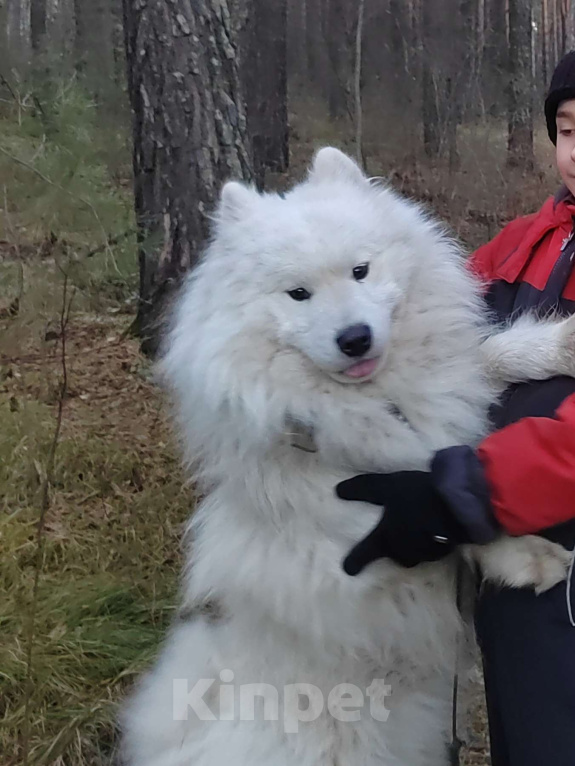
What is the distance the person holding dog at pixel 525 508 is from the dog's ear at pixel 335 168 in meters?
0.57

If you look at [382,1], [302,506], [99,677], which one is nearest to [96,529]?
[99,677]

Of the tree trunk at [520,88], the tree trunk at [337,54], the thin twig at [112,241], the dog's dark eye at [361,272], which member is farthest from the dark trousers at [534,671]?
the tree trunk at [337,54]

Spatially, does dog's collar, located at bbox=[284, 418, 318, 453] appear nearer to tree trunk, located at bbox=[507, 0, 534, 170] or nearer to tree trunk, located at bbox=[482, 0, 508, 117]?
tree trunk, located at bbox=[507, 0, 534, 170]

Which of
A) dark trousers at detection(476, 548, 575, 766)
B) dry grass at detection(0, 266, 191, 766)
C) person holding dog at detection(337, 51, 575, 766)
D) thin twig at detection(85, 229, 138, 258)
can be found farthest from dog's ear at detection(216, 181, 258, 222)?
dark trousers at detection(476, 548, 575, 766)

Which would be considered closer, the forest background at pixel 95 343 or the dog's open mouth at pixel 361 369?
the dog's open mouth at pixel 361 369

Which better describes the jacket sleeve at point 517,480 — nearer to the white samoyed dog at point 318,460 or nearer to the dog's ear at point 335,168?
the white samoyed dog at point 318,460

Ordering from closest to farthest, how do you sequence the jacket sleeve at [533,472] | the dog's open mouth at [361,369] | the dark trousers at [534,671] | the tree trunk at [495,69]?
1. the jacket sleeve at [533,472]
2. the dark trousers at [534,671]
3. the dog's open mouth at [361,369]
4. the tree trunk at [495,69]

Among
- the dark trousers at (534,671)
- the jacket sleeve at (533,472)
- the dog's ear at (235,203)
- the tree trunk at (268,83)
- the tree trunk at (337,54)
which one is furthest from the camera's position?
the tree trunk at (337,54)

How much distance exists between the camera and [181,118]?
4094 mm

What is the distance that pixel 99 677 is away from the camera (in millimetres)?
3107

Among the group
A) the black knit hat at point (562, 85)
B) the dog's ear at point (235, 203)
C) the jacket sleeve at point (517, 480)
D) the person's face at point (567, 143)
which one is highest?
the black knit hat at point (562, 85)

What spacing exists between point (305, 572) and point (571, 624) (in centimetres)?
66

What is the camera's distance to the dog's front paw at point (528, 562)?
1852mm

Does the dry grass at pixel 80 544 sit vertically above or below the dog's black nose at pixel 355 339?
below
